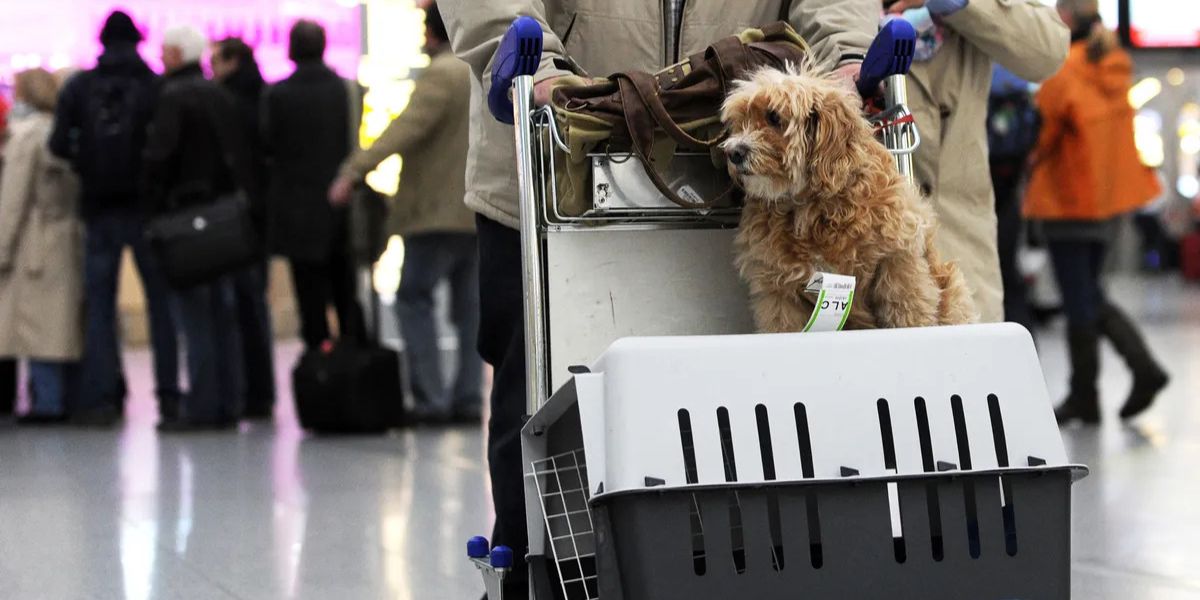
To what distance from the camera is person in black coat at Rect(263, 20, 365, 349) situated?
7.50m

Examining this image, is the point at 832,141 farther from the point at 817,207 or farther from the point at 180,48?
the point at 180,48

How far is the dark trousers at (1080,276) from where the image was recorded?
705 cm

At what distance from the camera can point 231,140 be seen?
287 inches

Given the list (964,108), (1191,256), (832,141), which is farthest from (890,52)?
(1191,256)

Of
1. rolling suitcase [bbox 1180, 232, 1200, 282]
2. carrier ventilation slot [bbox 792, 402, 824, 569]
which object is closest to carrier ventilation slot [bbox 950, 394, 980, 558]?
carrier ventilation slot [bbox 792, 402, 824, 569]

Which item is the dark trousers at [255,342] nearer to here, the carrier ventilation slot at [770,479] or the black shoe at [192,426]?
the black shoe at [192,426]

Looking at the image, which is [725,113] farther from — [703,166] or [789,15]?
[789,15]

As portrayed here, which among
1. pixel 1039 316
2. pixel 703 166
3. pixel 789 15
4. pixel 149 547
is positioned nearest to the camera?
pixel 703 166

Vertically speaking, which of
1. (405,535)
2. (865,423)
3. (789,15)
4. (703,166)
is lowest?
(405,535)

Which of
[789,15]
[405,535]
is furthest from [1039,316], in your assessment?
[789,15]

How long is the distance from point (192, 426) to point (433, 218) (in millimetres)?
1594

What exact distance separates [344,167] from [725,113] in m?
4.67

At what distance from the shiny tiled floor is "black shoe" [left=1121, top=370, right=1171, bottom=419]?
0.09 meters

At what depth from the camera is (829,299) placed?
2.61 meters
